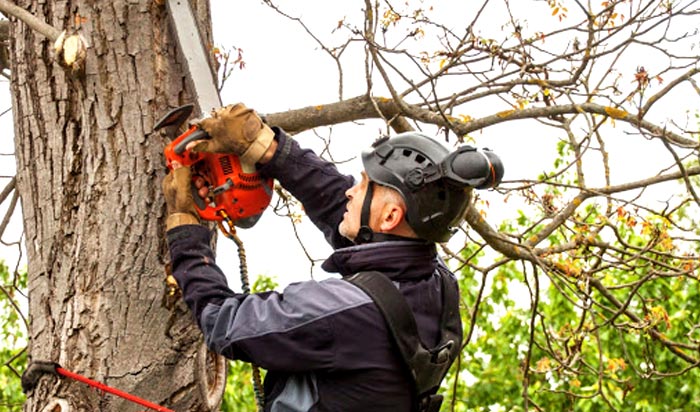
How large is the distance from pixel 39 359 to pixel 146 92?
87 cm

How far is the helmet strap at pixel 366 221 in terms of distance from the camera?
2.69 m

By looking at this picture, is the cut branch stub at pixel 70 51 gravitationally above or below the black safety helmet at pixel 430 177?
above

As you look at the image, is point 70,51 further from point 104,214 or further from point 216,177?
point 216,177

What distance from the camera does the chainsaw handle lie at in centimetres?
274

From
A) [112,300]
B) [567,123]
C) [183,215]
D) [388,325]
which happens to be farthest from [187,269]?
[567,123]

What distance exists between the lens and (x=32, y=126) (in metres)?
3.13

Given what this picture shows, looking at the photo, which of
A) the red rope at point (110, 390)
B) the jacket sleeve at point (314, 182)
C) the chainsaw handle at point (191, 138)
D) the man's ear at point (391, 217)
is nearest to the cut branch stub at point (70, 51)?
the chainsaw handle at point (191, 138)

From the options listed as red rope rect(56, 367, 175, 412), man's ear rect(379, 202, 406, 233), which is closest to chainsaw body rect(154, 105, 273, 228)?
man's ear rect(379, 202, 406, 233)

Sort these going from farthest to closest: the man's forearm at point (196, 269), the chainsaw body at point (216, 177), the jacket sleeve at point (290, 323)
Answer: the chainsaw body at point (216, 177), the man's forearm at point (196, 269), the jacket sleeve at point (290, 323)

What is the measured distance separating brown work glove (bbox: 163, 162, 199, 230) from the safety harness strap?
54cm

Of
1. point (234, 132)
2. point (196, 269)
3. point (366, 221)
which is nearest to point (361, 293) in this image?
point (366, 221)

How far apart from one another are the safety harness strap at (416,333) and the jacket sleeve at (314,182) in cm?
47

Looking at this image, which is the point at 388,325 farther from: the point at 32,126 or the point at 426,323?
the point at 32,126

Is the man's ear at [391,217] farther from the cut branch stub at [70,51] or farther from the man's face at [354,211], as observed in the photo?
the cut branch stub at [70,51]
